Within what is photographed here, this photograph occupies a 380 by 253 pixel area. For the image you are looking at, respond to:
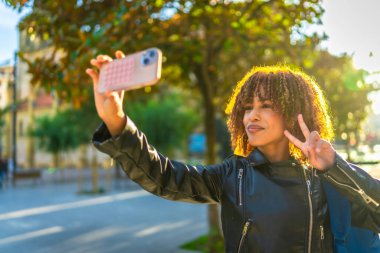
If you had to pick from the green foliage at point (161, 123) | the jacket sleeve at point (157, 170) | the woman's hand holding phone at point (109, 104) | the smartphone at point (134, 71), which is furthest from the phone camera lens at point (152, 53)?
the green foliage at point (161, 123)

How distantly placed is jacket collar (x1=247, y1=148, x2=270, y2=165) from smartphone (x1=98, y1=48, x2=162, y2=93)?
0.67 metres

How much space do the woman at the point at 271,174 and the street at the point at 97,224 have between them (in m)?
5.83

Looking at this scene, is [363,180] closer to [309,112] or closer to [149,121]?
[309,112]

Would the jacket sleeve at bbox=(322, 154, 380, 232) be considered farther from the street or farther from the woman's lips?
the street

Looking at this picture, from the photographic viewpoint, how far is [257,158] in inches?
71.6

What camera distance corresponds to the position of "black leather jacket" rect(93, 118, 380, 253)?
1.60 meters

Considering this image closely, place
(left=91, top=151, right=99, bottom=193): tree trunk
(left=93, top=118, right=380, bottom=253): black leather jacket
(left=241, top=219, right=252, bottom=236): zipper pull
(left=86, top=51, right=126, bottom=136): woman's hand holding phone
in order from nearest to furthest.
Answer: (left=86, top=51, right=126, bottom=136): woman's hand holding phone < (left=93, top=118, right=380, bottom=253): black leather jacket < (left=241, top=219, right=252, bottom=236): zipper pull < (left=91, top=151, right=99, bottom=193): tree trunk

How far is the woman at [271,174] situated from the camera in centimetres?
159

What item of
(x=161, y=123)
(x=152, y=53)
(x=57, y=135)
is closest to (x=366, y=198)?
(x=152, y=53)

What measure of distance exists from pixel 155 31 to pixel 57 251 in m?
3.77

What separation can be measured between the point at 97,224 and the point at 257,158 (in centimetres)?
847

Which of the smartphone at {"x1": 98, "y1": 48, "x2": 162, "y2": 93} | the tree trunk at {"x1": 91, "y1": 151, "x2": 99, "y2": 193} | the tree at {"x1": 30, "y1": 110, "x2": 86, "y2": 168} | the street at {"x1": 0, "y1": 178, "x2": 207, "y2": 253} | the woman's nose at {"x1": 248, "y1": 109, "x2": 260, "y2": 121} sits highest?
the smartphone at {"x1": 98, "y1": 48, "x2": 162, "y2": 93}

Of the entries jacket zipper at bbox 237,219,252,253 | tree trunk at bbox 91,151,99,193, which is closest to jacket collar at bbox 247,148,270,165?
jacket zipper at bbox 237,219,252,253

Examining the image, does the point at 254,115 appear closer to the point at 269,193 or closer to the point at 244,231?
the point at 269,193
